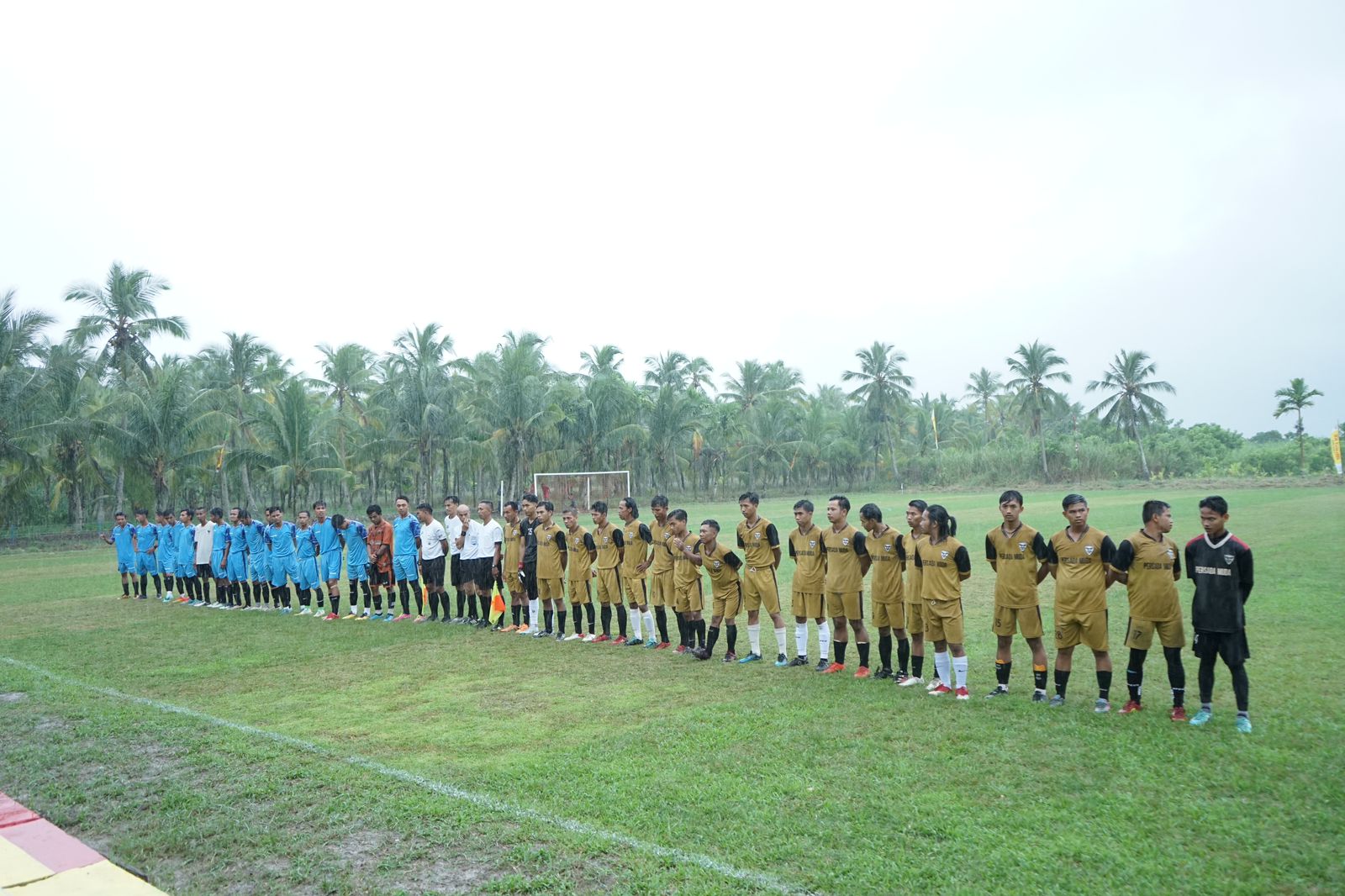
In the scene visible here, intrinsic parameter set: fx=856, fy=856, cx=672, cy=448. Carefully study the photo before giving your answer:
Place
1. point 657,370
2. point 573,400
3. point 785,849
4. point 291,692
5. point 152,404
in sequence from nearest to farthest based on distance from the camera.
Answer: point 785,849 < point 291,692 < point 152,404 < point 573,400 < point 657,370

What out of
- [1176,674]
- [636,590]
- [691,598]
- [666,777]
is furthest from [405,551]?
→ [1176,674]

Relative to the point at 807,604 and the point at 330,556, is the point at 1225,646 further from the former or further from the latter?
the point at 330,556

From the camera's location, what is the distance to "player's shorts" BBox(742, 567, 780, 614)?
927cm

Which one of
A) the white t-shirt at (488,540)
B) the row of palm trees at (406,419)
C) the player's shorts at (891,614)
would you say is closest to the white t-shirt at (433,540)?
the white t-shirt at (488,540)

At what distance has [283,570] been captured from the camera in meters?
14.9

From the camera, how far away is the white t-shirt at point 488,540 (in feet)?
40.9

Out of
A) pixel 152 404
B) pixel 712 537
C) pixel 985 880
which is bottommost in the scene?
pixel 985 880

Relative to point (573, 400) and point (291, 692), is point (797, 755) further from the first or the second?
point (573, 400)

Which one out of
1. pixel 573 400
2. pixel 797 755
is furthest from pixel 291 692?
pixel 573 400

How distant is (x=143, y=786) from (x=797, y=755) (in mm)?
4487

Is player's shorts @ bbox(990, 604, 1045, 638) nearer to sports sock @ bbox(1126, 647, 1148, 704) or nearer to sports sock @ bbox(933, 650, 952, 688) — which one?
sports sock @ bbox(933, 650, 952, 688)

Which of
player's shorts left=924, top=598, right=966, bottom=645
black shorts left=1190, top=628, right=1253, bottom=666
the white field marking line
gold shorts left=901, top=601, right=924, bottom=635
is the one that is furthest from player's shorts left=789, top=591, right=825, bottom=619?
the white field marking line

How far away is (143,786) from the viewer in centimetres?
583

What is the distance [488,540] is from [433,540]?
1.17 meters
